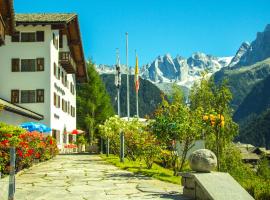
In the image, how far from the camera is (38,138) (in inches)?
736

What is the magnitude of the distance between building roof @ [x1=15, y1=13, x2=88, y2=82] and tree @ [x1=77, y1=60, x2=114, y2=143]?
6.62 meters

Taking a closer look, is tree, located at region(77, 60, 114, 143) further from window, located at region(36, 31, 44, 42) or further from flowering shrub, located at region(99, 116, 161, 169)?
flowering shrub, located at region(99, 116, 161, 169)

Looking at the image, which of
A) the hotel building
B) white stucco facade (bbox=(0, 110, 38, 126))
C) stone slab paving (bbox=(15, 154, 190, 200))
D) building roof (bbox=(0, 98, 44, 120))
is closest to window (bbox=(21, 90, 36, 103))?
the hotel building

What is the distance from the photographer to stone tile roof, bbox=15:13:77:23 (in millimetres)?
34459

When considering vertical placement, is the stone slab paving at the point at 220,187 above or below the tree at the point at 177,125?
below

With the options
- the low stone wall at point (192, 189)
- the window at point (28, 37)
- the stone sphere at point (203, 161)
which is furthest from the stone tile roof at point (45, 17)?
the low stone wall at point (192, 189)

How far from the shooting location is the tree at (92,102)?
54.8m

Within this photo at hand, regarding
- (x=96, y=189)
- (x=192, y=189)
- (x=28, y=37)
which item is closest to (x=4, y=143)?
(x=96, y=189)

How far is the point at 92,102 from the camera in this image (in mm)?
55000

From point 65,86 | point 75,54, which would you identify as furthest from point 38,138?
point 75,54

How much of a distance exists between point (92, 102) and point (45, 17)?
2035 centimetres

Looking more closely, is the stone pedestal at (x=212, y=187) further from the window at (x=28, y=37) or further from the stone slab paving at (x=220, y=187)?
the window at (x=28, y=37)

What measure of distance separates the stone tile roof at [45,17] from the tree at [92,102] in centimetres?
1783

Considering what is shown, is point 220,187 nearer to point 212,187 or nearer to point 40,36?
point 212,187
